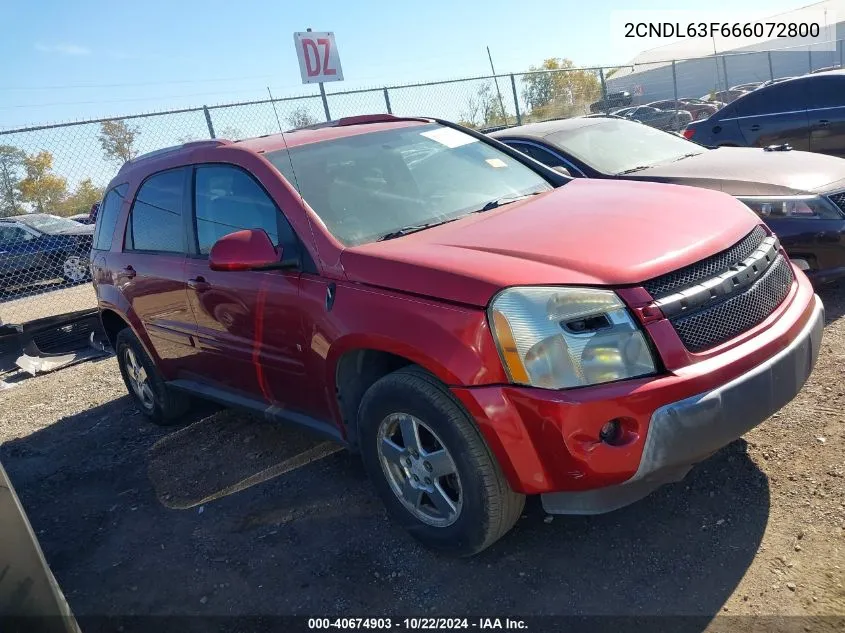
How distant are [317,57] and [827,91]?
7.71 m

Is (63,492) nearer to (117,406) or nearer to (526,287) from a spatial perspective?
(117,406)

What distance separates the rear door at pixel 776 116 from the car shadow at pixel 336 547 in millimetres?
6513

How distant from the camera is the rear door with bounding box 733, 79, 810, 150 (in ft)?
26.9

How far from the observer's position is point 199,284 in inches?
147

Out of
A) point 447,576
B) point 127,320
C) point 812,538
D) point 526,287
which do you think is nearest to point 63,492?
point 127,320

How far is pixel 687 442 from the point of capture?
2.25 metres

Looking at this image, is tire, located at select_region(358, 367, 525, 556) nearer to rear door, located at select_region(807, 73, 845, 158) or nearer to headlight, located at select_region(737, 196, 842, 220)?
headlight, located at select_region(737, 196, 842, 220)

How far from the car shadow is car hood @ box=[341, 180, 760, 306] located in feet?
3.65

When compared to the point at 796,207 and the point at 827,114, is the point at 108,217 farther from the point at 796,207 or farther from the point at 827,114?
the point at 827,114

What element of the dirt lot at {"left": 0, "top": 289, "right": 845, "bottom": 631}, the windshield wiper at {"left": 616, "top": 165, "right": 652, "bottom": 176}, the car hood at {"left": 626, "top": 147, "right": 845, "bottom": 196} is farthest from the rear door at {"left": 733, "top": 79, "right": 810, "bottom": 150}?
the dirt lot at {"left": 0, "top": 289, "right": 845, "bottom": 631}

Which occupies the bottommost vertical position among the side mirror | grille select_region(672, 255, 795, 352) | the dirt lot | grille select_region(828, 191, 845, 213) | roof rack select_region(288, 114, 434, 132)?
the dirt lot

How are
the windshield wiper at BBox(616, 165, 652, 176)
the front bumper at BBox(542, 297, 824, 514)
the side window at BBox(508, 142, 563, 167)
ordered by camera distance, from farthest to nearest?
the side window at BBox(508, 142, 563, 167) → the windshield wiper at BBox(616, 165, 652, 176) → the front bumper at BBox(542, 297, 824, 514)

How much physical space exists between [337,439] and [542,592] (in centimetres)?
116

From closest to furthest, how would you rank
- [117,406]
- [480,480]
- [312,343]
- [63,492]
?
[480,480] → [312,343] → [63,492] → [117,406]
